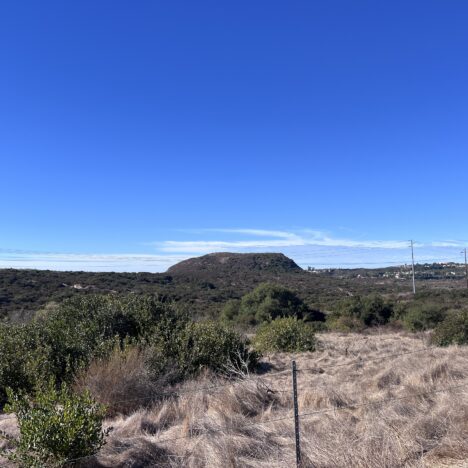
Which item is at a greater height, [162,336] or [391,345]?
[162,336]

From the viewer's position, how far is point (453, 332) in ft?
54.7

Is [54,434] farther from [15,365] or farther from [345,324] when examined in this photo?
[345,324]

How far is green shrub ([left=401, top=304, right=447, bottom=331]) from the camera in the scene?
90.7 ft

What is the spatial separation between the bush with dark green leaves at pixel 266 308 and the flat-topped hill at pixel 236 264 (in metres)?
48.0

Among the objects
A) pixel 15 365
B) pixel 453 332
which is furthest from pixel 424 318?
pixel 15 365

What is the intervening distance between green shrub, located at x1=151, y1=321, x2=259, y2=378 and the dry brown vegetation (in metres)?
0.76

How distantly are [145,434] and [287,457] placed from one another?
2138 millimetres

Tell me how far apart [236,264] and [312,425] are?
8645cm

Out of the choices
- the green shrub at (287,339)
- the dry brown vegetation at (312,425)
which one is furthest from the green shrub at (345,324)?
the dry brown vegetation at (312,425)

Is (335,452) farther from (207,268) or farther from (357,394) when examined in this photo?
(207,268)

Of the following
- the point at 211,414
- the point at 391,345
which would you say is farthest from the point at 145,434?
the point at 391,345

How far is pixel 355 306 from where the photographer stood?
3247cm

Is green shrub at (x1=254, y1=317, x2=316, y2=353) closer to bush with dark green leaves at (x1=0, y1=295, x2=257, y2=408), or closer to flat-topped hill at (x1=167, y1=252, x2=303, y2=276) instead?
bush with dark green leaves at (x1=0, y1=295, x2=257, y2=408)

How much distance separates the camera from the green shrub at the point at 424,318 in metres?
27.7
